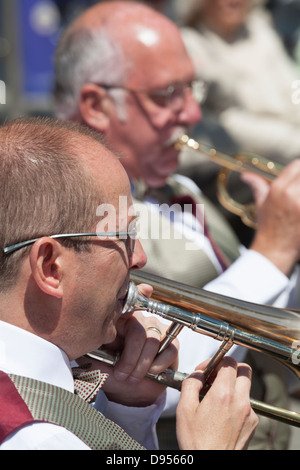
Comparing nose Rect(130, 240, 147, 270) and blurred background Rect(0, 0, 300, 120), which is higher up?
nose Rect(130, 240, 147, 270)

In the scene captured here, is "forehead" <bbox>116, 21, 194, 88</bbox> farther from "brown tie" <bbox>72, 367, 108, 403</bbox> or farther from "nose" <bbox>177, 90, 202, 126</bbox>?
"brown tie" <bbox>72, 367, 108, 403</bbox>

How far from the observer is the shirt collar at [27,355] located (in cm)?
107

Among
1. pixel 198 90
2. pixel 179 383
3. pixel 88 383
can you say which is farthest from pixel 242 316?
pixel 198 90

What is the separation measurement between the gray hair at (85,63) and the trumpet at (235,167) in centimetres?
29

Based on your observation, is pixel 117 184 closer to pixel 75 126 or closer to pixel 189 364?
pixel 75 126

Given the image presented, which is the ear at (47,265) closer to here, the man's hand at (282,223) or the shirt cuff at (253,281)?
the shirt cuff at (253,281)

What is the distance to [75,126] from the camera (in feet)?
3.90

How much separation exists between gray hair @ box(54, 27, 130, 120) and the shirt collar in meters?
1.17

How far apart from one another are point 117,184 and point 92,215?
0.07m

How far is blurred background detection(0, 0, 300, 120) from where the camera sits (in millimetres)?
5035

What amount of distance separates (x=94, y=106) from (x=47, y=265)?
114cm

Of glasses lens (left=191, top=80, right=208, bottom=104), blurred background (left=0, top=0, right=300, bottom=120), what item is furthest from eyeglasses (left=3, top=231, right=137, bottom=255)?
blurred background (left=0, top=0, right=300, bottom=120)

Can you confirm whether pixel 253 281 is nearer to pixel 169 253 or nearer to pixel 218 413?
pixel 169 253

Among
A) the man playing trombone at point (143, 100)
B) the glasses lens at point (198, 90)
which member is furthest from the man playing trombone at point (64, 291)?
the glasses lens at point (198, 90)
